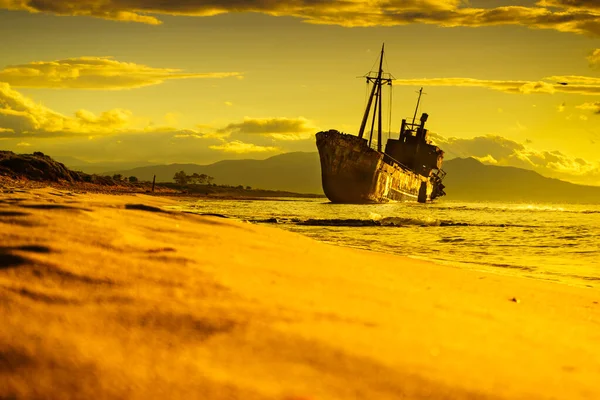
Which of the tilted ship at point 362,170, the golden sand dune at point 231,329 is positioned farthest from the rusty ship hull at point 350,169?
the golden sand dune at point 231,329

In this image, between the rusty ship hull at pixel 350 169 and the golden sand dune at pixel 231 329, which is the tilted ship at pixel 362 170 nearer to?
the rusty ship hull at pixel 350 169

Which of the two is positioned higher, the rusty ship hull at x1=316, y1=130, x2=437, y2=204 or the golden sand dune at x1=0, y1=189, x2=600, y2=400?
the rusty ship hull at x1=316, y1=130, x2=437, y2=204

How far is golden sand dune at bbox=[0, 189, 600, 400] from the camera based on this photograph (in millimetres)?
1744

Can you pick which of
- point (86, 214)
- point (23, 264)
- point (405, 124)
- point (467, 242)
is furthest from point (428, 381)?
point (405, 124)

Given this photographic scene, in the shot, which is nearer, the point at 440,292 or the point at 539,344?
the point at 539,344

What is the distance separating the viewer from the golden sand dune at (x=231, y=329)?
1.74 metres

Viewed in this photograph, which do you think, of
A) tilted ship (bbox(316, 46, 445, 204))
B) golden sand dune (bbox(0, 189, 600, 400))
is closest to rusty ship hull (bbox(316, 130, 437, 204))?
tilted ship (bbox(316, 46, 445, 204))

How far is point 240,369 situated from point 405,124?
246ft

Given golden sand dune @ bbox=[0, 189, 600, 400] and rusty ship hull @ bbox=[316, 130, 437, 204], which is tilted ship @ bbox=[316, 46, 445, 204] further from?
golden sand dune @ bbox=[0, 189, 600, 400]

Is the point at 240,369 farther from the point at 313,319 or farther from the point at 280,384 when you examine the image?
the point at 313,319

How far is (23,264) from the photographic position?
2.53 meters

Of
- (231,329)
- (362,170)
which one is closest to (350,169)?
(362,170)

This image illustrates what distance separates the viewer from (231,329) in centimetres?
216

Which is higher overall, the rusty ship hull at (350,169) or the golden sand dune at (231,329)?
the rusty ship hull at (350,169)
